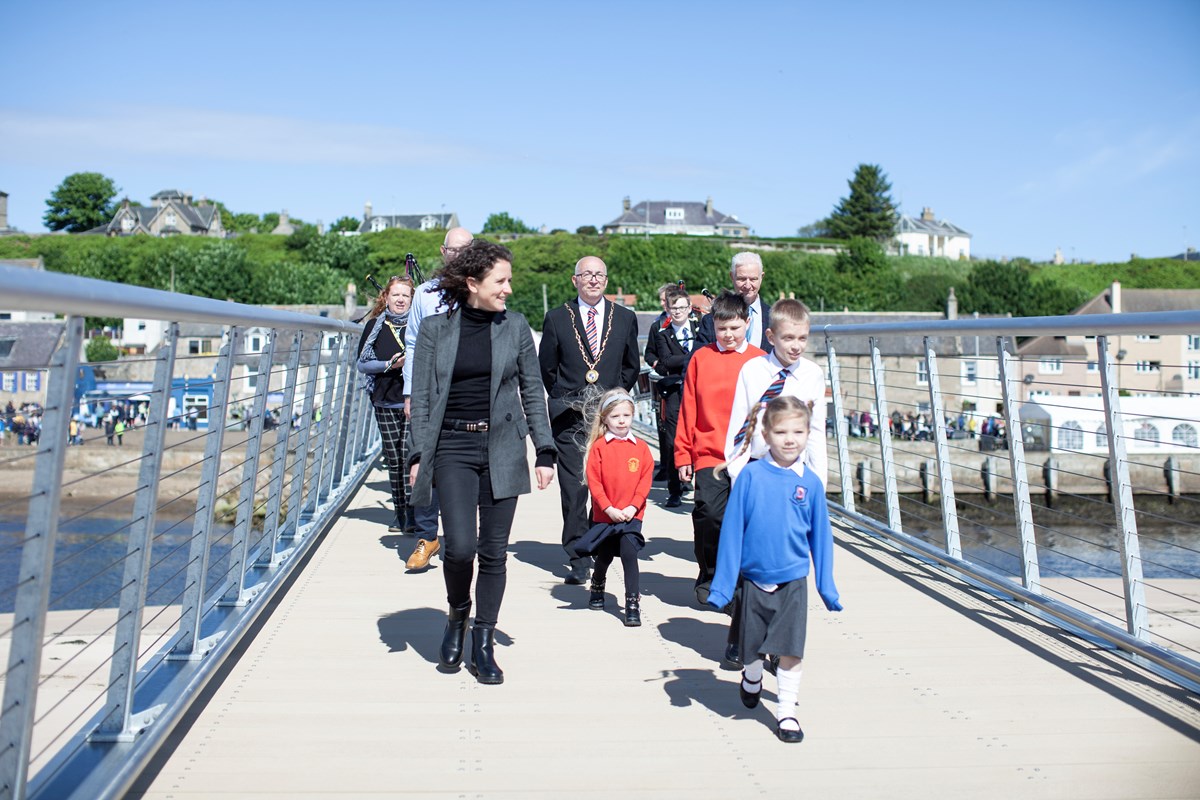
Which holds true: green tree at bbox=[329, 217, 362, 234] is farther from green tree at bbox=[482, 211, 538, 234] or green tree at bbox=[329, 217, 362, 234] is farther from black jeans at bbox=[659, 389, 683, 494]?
black jeans at bbox=[659, 389, 683, 494]

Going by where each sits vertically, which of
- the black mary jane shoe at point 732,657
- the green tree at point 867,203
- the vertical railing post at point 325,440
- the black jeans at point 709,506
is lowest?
the black mary jane shoe at point 732,657

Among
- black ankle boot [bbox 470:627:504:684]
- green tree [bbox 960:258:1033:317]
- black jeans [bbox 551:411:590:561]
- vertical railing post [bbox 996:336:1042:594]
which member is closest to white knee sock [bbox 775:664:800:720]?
black ankle boot [bbox 470:627:504:684]

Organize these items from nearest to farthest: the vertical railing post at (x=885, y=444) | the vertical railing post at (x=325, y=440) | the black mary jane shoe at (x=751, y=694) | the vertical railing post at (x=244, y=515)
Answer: the black mary jane shoe at (x=751, y=694), the vertical railing post at (x=244, y=515), the vertical railing post at (x=885, y=444), the vertical railing post at (x=325, y=440)

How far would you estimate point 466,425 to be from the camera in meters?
4.46

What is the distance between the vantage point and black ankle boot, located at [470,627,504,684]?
4.31 meters

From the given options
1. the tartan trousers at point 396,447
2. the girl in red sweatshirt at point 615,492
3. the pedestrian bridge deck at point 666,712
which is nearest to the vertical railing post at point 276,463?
the pedestrian bridge deck at point 666,712

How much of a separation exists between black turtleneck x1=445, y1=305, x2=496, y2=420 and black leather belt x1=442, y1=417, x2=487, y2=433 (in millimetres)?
16

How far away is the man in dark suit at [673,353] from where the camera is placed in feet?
28.7

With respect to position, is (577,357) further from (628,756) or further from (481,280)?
(628,756)

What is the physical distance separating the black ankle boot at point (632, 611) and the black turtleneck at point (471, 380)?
1295 mm

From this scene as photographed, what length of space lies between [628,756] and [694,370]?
2248mm

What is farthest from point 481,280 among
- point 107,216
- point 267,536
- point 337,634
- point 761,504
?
point 107,216

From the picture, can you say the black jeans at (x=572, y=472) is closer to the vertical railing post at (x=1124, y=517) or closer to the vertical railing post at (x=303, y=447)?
the vertical railing post at (x=303, y=447)

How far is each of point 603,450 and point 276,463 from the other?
1669mm
